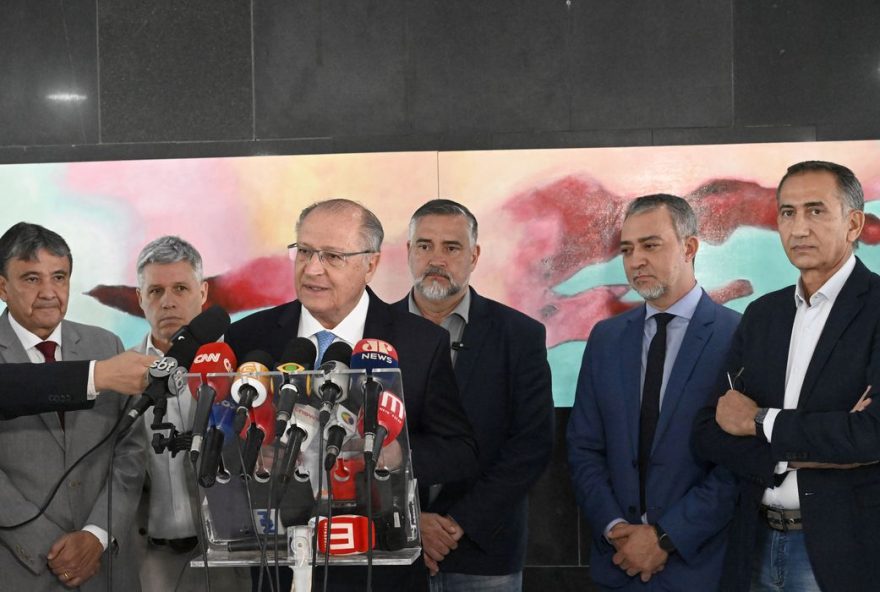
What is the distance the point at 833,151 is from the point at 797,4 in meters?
0.77

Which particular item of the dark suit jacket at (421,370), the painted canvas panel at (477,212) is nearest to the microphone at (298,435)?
the dark suit jacket at (421,370)

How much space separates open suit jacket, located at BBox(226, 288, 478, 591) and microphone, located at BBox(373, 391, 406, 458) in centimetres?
88

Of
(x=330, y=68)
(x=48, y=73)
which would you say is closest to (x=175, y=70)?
(x=48, y=73)

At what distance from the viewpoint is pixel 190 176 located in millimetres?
5066

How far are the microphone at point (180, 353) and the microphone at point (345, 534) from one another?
0.45 meters

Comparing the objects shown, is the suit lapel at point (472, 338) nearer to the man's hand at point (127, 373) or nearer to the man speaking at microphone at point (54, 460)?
the man speaking at microphone at point (54, 460)

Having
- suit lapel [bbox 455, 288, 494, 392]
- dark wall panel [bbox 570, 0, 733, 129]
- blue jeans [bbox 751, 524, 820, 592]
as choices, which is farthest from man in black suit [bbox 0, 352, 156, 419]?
dark wall panel [bbox 570, 0, 733, 129]

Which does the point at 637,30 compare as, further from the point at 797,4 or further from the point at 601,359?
the point at 601,359

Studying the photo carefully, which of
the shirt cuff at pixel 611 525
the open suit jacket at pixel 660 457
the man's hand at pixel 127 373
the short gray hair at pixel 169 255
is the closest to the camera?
the man's hand at pixel 127 373

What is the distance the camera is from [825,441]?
3.06 m

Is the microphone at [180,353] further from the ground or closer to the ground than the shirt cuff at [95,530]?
further from the ground

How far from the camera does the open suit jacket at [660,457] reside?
366 centimetres

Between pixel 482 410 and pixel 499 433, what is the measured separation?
120 mm

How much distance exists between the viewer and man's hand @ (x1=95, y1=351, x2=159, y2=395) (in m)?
2.78
